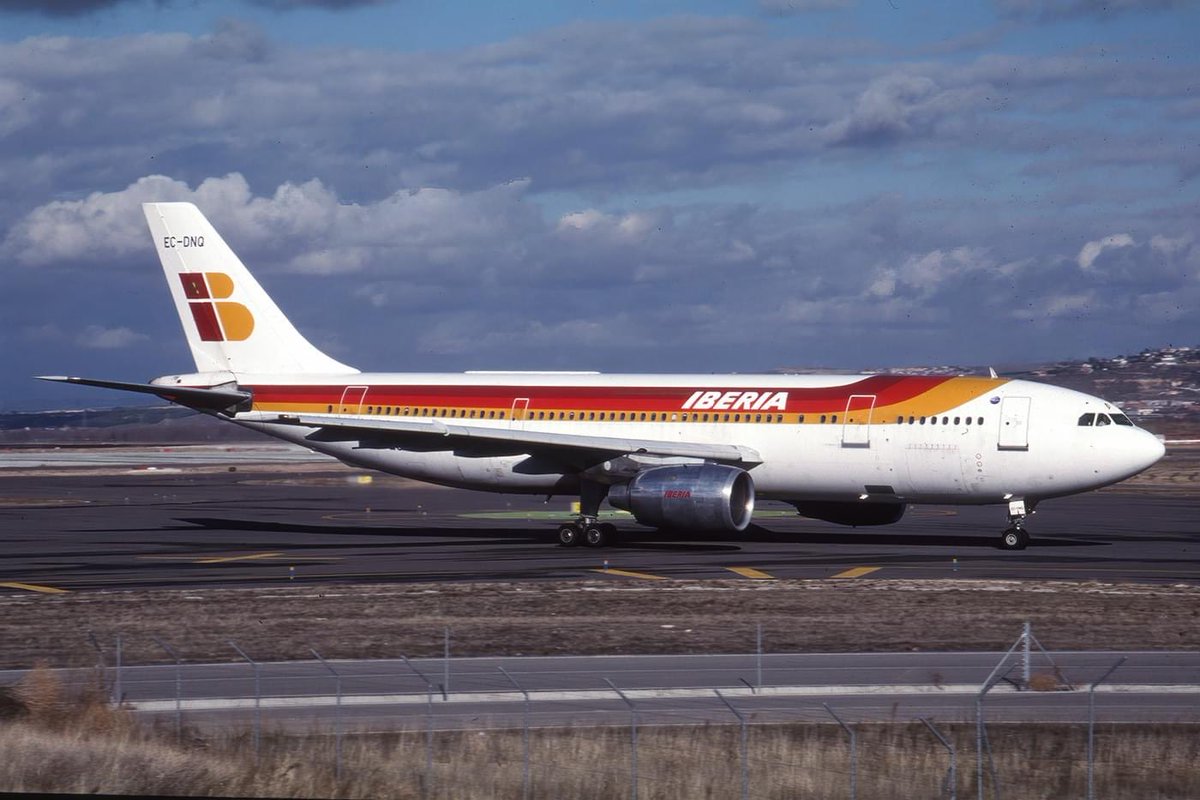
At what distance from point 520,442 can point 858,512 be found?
9923mm

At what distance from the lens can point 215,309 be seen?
157 ft

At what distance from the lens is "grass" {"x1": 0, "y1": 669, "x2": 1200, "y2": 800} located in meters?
14.7

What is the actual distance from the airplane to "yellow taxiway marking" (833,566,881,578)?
4051mm

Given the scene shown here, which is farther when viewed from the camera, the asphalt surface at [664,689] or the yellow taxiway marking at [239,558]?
the yellow taxiway marking at [239,558]

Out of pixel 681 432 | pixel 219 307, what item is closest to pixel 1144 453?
pixel 681 432

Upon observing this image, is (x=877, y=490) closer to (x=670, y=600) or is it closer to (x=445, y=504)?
(x=670, y=600)

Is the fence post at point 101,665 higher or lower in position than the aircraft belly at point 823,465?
lower

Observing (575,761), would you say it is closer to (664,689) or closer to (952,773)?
(952,773)

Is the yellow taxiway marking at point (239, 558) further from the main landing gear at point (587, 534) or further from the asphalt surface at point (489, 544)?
the main landing gear at point (587, 534)

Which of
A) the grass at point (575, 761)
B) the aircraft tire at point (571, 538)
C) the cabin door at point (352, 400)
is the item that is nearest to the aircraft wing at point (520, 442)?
the aircraft tire at point (571, 538)

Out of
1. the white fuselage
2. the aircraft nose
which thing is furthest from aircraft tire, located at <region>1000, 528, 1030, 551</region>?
the aircraft nose

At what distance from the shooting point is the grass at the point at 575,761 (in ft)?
48.1

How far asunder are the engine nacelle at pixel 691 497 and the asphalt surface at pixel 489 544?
3.22 ft

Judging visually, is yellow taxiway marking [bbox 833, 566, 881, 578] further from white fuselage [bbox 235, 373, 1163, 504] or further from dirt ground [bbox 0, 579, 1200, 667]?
white fuselage [bbox 235, 373, 1163, 504]
